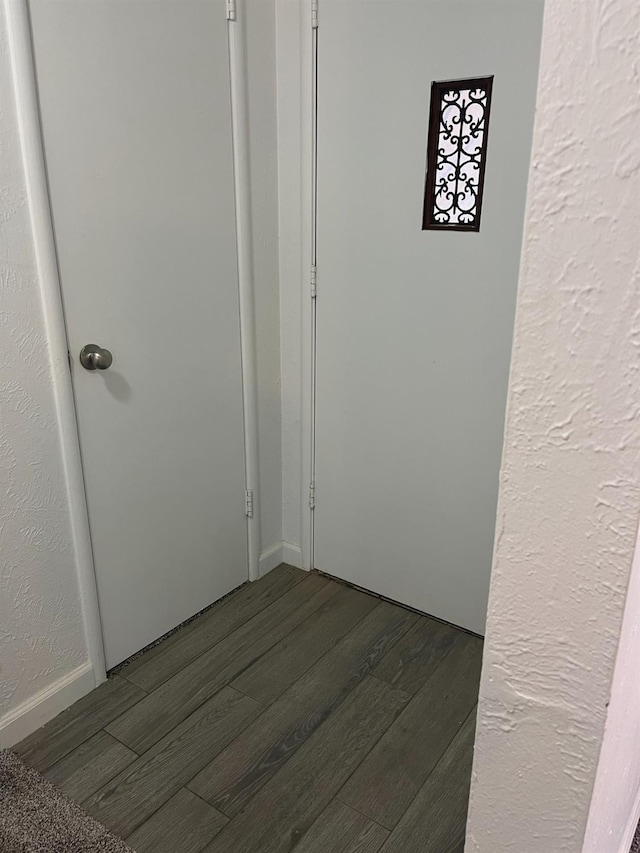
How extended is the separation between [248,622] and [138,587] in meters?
0.41

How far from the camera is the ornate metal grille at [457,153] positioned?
1.79 m

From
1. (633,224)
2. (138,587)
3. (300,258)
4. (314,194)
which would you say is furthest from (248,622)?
(633,224)

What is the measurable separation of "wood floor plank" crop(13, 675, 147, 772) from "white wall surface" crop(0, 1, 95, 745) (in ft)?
0.12

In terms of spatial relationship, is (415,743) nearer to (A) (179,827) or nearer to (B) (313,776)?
(B) (313,776)

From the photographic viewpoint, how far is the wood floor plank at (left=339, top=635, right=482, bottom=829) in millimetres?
1599

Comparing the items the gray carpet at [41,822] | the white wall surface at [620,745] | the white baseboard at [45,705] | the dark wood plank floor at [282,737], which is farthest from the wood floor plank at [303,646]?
the white wall surface at [620,745]

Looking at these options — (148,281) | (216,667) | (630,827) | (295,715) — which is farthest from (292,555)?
(630,827)

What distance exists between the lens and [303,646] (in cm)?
213

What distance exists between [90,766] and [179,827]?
30cm

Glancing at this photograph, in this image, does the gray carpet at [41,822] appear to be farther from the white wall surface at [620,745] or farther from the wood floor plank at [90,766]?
the white wall surface at [620,745]

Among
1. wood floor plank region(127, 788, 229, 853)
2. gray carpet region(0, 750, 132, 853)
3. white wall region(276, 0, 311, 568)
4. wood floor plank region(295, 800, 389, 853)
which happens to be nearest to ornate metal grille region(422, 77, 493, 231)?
white wall region(276, 0, 311, 568)

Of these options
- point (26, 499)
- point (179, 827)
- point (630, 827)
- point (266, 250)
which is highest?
point (266, 250)

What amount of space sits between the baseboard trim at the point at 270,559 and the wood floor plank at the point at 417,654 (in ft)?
1.95

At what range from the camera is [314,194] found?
213 cm
